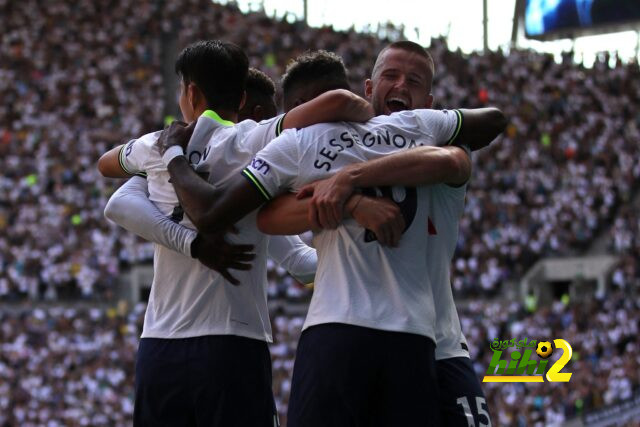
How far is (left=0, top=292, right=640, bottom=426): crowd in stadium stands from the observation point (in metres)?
16.0

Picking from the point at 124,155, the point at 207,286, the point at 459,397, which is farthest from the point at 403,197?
the point at 124,155

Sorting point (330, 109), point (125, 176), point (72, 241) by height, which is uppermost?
point (330, 109)

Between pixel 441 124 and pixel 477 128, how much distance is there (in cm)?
14

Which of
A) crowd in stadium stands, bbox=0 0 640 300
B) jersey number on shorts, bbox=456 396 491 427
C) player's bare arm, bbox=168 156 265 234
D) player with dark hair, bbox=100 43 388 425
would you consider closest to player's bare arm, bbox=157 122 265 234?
player's bare arm, bbox=168 156 265 234

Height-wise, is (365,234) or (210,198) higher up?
(210,198)

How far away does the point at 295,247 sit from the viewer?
4289mm

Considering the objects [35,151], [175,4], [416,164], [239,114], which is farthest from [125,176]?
[175,4]

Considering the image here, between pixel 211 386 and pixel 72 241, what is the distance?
19.8 metres

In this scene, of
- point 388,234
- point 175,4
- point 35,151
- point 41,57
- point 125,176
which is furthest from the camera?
point 175,4

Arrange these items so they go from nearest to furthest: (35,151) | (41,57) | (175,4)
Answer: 1. (35,151)
2. (41,57)
3. (175,4)

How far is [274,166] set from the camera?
11.4 ft

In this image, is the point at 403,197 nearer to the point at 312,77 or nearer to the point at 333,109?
the point at 333,109

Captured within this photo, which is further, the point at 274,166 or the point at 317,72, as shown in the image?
the point at 317,72

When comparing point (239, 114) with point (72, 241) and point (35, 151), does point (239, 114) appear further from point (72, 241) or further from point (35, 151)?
point (35, 151)
